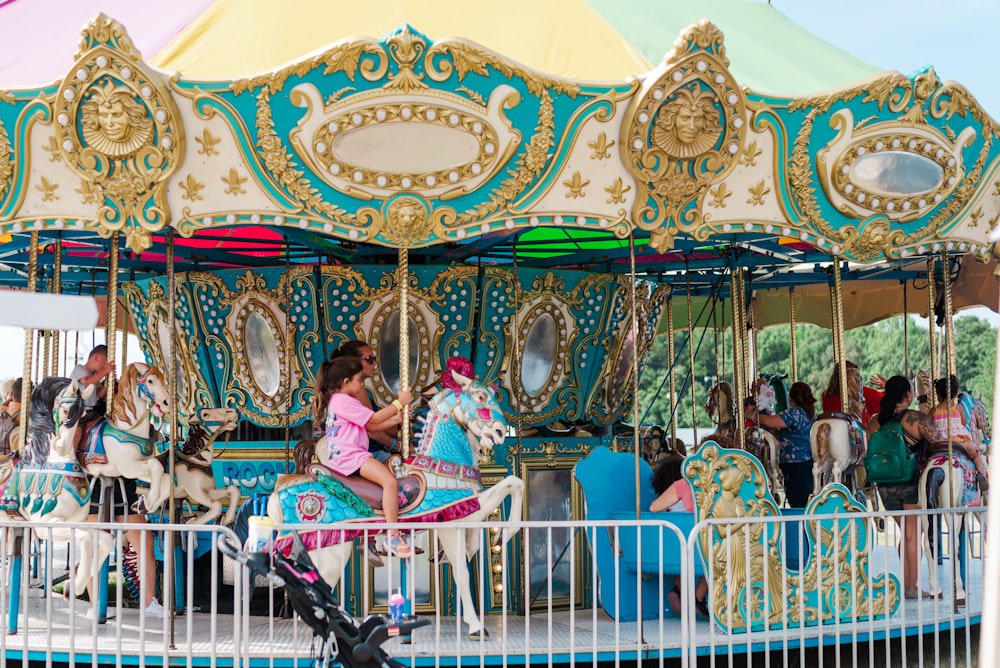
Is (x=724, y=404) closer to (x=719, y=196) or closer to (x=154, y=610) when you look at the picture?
(x=719, y=196)

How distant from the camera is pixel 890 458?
317 inches

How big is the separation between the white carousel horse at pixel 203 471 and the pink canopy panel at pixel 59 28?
234cm

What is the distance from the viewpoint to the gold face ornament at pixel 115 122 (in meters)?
5.88

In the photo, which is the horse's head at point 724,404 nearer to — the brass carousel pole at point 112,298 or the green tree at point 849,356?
the brass carousel pole at point 112,298

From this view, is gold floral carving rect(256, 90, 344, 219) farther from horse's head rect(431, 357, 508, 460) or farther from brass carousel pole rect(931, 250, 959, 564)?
brass carousel pole rect(931, 250, 959, 564)

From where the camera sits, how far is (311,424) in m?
8.31

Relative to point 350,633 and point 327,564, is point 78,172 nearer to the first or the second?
point 327,564

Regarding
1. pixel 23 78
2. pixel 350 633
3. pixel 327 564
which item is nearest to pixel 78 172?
pixel 23 78

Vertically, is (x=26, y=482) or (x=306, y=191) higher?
(x=306, y=191)

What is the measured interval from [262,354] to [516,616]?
8.18ft

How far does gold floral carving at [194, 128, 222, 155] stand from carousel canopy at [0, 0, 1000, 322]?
0.03 feet

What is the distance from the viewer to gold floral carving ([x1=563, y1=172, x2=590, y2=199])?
20.8 feet

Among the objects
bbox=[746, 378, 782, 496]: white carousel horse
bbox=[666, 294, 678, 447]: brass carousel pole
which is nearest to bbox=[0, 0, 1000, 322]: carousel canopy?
bbox=[746, 378, 782, 496]: white carousel horse

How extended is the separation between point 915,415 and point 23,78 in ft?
19.0
